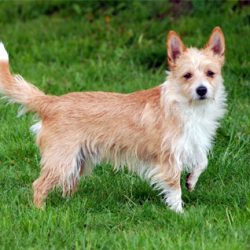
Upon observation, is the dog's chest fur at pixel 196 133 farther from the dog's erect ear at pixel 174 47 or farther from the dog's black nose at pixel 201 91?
the dog's erect ear at pixel 174 47

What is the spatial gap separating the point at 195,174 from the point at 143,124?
24.5 inches

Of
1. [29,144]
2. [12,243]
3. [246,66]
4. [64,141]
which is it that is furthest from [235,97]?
[12,243]

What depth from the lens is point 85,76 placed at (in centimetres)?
1020

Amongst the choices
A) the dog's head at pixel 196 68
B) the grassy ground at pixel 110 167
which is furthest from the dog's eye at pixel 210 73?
the grassy ground at pixel 110 167

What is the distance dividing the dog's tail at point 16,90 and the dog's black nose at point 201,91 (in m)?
1.27

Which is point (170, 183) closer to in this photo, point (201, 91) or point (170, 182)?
point (170, 182)

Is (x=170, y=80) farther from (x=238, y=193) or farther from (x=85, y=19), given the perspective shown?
(x=85, y=19)

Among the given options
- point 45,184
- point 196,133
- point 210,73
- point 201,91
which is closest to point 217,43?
point 210,73

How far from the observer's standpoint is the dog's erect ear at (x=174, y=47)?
21.0 ft

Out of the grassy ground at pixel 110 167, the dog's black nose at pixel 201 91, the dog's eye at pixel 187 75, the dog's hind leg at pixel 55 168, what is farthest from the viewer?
the dog's hind leg at pixel 55 168

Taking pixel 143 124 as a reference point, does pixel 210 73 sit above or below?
above

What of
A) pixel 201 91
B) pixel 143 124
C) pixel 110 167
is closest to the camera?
pixel 201 91

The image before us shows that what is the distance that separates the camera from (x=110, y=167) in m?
7.36

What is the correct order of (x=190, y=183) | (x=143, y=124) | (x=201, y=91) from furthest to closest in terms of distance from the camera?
(x=190, y=183) → (x=143, y=124) → (x=201, y=91)
